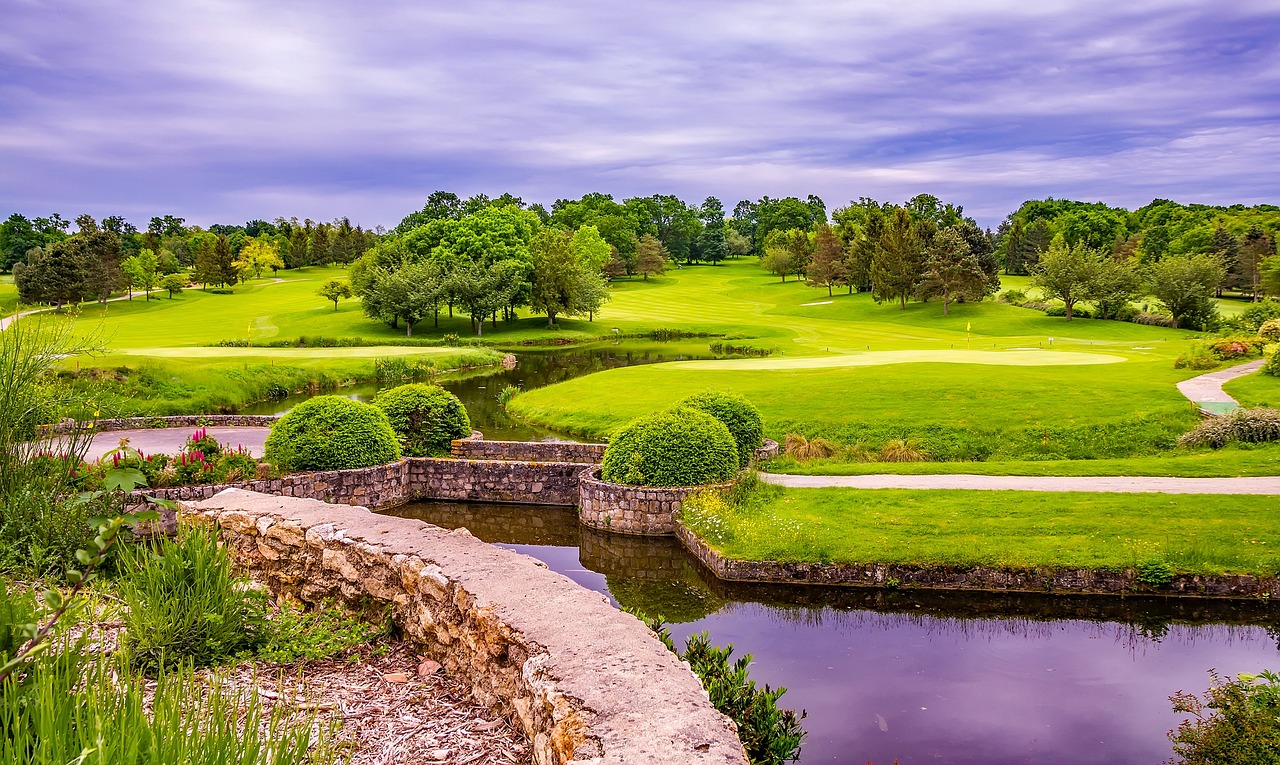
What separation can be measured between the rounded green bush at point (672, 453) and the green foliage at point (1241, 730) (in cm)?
951

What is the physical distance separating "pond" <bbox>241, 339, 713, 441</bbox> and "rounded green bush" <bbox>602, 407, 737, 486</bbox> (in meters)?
9.52

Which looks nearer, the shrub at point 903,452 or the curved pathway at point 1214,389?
the shrub at point 903,452

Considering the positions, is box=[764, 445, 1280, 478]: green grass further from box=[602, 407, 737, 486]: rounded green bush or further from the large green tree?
the large green tree

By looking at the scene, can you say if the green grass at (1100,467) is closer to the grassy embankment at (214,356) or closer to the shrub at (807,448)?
the shrub at (807,448)

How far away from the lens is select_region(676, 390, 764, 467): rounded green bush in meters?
18.6

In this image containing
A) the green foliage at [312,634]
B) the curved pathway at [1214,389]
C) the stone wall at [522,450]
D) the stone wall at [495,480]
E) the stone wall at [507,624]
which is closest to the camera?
the stone wall at [507,624]

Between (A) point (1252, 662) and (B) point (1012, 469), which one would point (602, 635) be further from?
(B) point (1012, 469)

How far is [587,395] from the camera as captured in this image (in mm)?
30328

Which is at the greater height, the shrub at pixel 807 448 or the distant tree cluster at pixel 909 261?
the distant tree cluster at pixel 909 261

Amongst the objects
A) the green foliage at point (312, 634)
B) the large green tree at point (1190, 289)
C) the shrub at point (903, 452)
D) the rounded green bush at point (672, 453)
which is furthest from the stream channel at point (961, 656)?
the large green tree at point (1190, 289)

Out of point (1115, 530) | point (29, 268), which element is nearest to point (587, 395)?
point (1115, 530)

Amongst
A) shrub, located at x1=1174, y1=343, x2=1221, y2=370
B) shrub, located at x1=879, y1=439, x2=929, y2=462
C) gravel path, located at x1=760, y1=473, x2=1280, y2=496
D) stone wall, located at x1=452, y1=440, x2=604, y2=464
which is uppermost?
shrub, located at x1=1174, y1=343, x2=1221, y2=370

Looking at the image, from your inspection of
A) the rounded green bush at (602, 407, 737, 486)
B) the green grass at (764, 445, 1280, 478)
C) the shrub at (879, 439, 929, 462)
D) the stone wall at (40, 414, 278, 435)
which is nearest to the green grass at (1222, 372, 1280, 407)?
the green grass at (764, 445, 1280, 478)

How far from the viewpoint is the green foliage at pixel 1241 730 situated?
6773 mm
